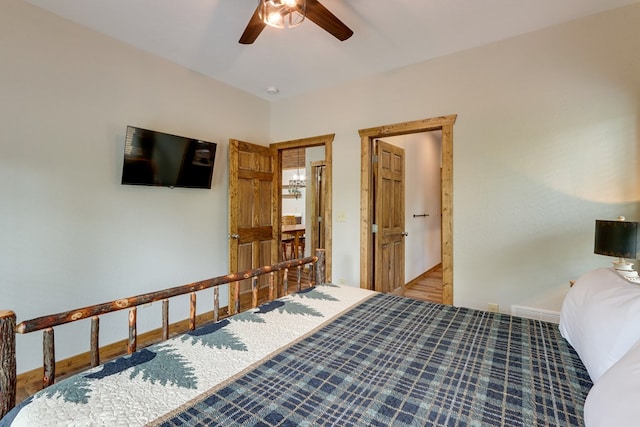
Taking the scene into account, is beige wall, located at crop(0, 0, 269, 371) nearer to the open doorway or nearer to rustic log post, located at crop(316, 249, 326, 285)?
rustic log post, located at crop(316, 249, 326, 285)

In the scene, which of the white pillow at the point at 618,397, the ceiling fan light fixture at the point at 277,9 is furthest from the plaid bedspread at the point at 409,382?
the ceiling fan light fixture at the point at 277,9

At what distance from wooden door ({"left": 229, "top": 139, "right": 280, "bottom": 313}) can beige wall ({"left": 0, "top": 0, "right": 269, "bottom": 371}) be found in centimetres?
40

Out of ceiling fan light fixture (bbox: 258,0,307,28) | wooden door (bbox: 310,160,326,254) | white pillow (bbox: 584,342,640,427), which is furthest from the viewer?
wooden door (bbox: 310,160,326,254)

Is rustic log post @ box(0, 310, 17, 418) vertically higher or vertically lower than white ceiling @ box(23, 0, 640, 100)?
lower

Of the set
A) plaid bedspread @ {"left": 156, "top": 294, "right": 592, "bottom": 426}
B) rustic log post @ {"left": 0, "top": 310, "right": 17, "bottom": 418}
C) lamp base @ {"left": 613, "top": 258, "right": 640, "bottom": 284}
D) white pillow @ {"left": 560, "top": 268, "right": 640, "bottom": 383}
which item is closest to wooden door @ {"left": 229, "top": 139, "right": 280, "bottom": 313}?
plaid bedspread @ {"left": 156, "top": 294, "right": 592, "bottom": 426}

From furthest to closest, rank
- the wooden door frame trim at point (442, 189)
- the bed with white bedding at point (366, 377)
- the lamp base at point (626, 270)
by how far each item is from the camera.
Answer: the wooden door frame trim at point (442, 189) → the lamp base at point (626, 270) → the bed with white bedding at point (366, 377)

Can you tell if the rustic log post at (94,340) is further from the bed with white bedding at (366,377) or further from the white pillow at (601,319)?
the white pillow at (601,319)

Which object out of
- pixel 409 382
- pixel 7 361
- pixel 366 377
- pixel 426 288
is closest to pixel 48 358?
pixel 7 361

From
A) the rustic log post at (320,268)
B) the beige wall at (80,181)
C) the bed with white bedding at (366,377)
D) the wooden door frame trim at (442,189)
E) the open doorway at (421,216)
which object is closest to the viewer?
the bed with white bedding at (366,377)

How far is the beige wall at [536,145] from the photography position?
223 centimetres

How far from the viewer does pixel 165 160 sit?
9.29 ft

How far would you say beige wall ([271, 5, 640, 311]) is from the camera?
87.7 inches

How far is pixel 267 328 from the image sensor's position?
1556 millimetres

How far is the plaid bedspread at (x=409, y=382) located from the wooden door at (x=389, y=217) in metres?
1.89
